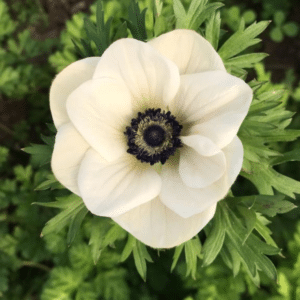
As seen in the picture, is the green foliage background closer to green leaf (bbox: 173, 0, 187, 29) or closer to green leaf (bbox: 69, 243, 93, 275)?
green leaf (bbox: 69, 243, 93, 275)

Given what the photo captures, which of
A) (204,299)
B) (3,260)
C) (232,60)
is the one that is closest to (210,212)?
(232,60)

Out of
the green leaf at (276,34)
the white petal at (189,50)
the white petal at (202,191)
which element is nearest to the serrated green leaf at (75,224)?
the white petal at (202,191)

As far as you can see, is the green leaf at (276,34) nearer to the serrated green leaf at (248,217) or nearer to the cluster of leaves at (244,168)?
the cluster of leaves at (244,168)

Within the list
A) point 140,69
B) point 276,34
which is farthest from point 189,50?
point 276,34

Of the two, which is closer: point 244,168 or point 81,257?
point 244,168

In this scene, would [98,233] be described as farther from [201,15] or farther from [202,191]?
[201,15]

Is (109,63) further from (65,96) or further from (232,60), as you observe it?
(232,60)
